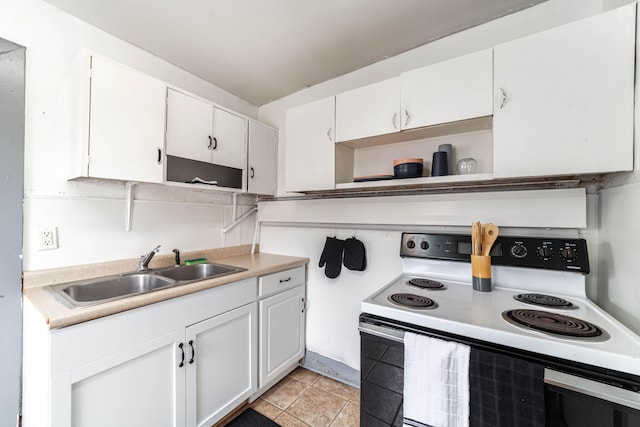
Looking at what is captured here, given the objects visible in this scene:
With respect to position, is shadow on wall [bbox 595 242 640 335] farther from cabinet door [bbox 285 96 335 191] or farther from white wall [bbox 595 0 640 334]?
cabinet door [bbox 285 96 335 191]

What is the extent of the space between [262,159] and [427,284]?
1.62 m

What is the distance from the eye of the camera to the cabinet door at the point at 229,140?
1817mm

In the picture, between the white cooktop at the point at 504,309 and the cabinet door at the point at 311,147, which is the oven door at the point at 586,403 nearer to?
the white cooktop at the point at 504,309

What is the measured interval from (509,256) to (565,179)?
458 mm

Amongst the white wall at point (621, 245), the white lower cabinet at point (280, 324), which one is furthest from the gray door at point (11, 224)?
the white wall at point (621, 245)

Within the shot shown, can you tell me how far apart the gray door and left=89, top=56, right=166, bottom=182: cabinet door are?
0.35 m

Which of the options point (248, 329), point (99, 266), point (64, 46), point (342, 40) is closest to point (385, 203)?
point (342, 40)

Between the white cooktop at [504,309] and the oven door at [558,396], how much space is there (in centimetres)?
5

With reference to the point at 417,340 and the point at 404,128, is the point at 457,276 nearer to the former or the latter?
the point at 417,340

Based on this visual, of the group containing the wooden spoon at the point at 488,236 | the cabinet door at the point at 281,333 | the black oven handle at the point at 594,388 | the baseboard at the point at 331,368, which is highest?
the wooden spoon at the point at 488,236

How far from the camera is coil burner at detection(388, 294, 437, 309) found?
1049mm

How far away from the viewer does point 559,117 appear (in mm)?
1064

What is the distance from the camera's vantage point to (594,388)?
69 cm

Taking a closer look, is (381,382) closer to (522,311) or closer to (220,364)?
(522,311)
